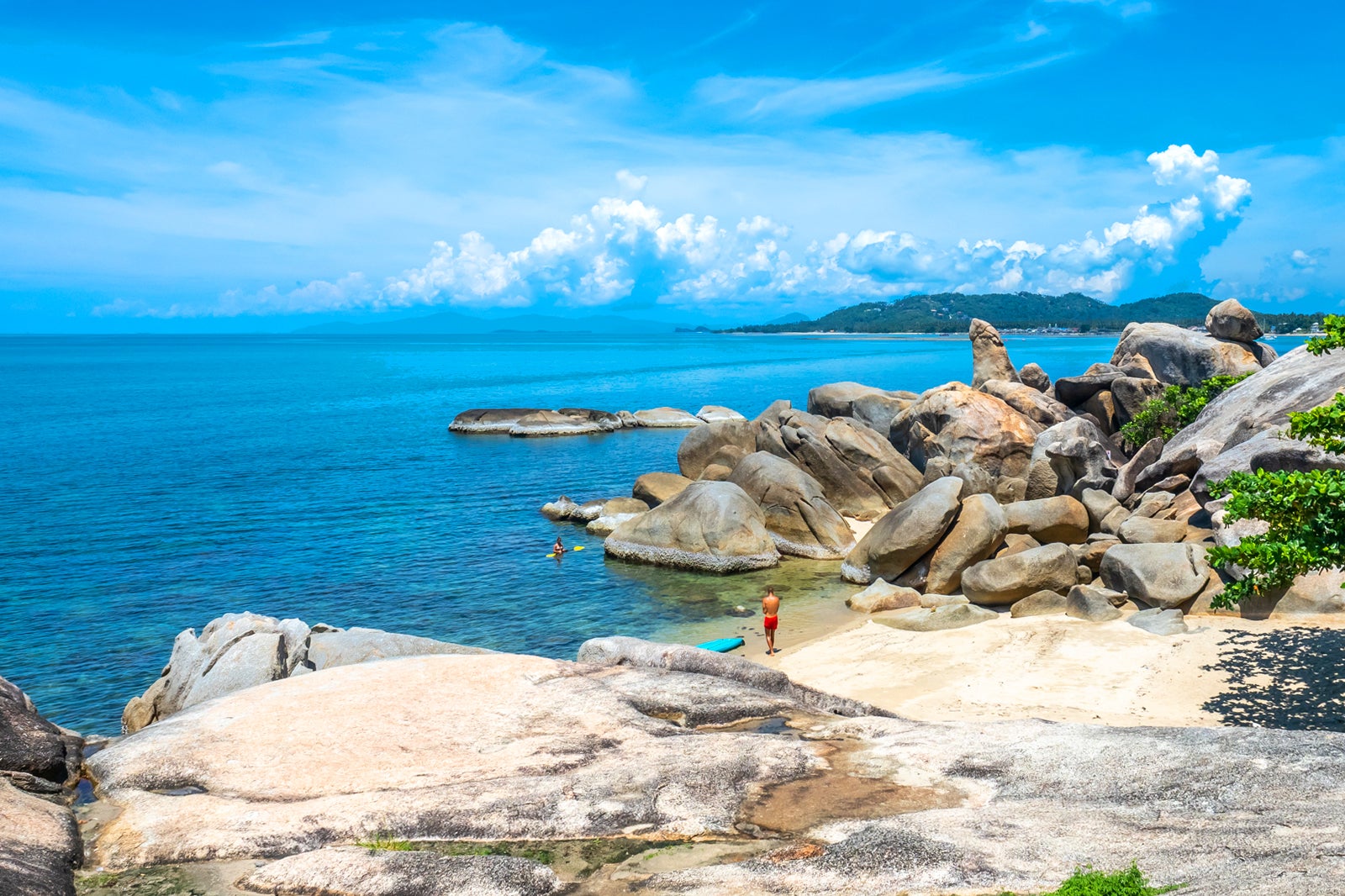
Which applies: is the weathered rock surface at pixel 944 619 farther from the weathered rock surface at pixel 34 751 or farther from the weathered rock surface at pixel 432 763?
the weathered rock surface at pixel 34 751

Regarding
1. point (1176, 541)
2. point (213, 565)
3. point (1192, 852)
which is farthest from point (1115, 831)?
point (213, 565)

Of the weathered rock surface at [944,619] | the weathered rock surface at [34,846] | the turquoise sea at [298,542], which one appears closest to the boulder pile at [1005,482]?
the weathered rock surface at [944,619]

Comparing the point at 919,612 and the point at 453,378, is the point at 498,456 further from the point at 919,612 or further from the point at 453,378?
the point at 453,378

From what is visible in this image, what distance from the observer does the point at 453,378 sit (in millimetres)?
156250

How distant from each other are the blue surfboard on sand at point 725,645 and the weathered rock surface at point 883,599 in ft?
15.8

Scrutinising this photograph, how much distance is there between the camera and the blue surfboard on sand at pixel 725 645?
25.5 metres

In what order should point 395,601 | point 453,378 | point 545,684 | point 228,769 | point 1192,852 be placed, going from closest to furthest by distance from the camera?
1. point 1192,852
2. point 228,769
3. point 545,684
4. point 395,601
5. point 453,378

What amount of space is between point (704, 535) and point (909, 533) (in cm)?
817

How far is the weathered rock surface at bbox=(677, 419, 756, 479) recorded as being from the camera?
4647 cm

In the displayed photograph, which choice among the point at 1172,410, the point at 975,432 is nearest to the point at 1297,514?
the point at 1172,410

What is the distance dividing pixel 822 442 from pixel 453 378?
12315 cm

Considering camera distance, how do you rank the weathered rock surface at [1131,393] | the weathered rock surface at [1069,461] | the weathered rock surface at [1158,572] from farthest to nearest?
the weathered rock surface at [1131,393], the weathered rock surface at [1069,461], the weathered rock surface at [1158,572]

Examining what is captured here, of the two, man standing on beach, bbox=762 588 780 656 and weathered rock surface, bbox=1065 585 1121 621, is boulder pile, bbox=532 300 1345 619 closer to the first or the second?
weathered rock surface, bbox=1065 585 1121 621

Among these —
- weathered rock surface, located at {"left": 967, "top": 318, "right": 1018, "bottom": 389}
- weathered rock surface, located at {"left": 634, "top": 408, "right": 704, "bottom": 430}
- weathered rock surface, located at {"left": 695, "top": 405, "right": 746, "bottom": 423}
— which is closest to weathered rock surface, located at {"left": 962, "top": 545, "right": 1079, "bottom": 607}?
weathered rock surface, located at {"left": 967, "top": 318, "right": 1018, "bottom": 389}
